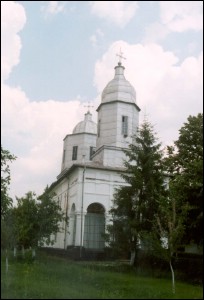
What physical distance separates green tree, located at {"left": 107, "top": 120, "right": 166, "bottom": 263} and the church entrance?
23.1ft

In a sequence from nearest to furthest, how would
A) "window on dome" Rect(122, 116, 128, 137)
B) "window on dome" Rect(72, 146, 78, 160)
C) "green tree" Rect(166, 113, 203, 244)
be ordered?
"green tree" Rect(166, 113, 203, 244), "window on dome" Rect(122, 116, 128, 137), "window on dome" Rect(72, 146, 78, 160)

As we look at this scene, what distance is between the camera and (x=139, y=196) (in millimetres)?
23609

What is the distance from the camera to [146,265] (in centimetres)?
2262

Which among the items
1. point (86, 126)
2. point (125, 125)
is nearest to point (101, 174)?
point (125, 125)

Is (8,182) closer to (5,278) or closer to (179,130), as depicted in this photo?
(5,278)

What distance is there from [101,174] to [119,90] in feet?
24.3

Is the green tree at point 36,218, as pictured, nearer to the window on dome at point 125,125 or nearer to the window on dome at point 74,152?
the window on dome at point 125,125

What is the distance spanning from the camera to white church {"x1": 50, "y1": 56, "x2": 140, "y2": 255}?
1229 inches

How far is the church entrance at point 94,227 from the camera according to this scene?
102ft

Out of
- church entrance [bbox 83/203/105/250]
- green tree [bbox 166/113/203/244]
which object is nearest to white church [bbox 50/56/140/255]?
church entrance [bbox 83/203/105/250]

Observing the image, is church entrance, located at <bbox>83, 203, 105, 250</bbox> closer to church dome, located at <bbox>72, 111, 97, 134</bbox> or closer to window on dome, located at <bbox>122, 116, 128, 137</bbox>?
window on dome, located at <bbox>122, 116, 128, 137</bbox>

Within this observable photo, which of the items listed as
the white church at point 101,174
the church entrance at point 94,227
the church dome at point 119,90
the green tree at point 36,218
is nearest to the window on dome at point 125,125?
the white church at point 101,174

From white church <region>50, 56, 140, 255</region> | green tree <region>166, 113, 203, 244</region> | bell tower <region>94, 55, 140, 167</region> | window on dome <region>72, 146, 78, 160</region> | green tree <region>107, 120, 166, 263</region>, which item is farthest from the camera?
window on dome <region>72, 146, 78, 160</region>

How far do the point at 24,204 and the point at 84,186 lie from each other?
7.91 metres
